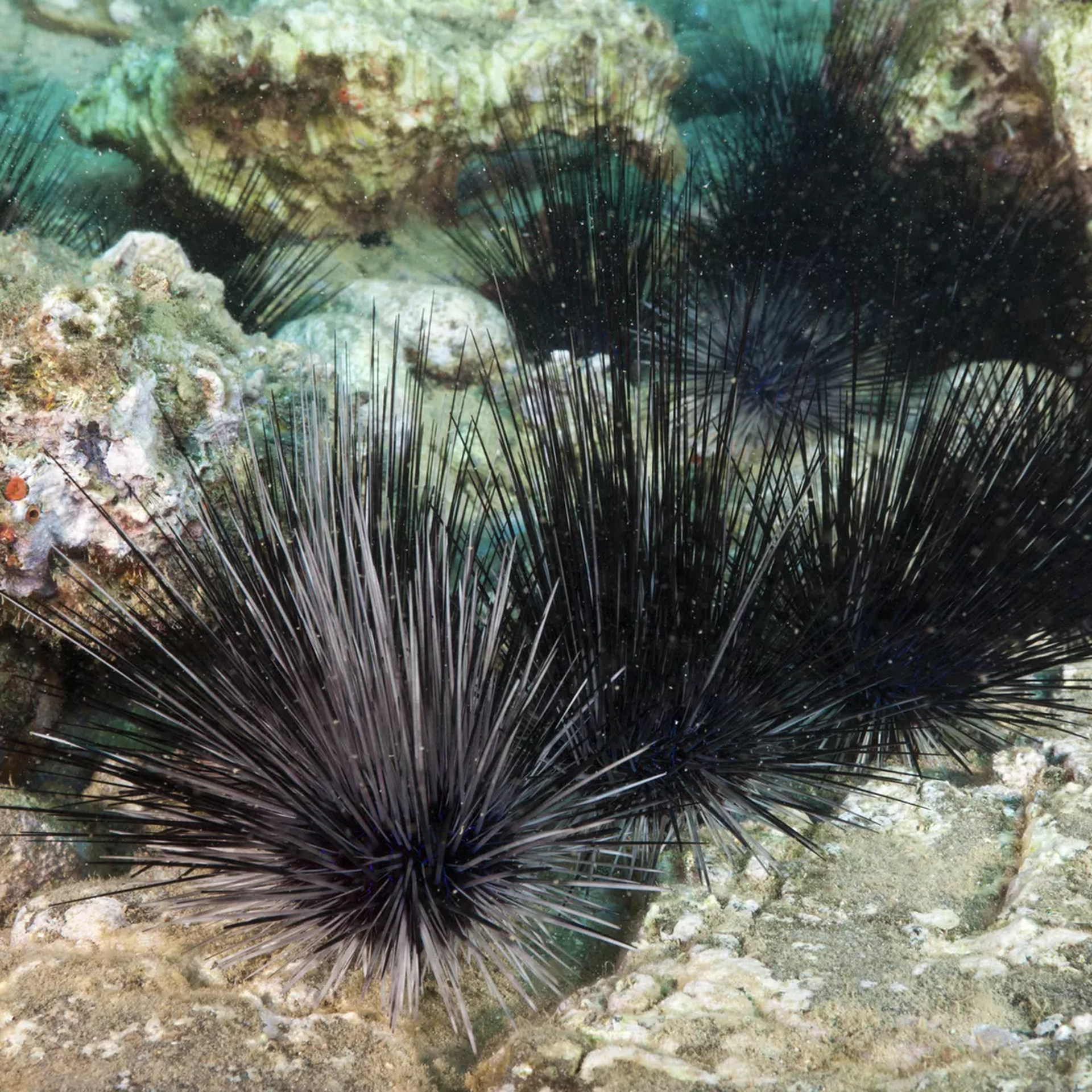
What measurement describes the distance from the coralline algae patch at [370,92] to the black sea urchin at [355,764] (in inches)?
144

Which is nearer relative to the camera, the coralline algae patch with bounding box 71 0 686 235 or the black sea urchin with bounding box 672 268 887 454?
the black sea urchin with bounding box 672 268 887 454

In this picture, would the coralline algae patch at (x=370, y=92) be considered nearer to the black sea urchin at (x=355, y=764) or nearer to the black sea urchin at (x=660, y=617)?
the black sea urchin at (x=660, y=617)

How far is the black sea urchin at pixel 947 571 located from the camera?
2.55m

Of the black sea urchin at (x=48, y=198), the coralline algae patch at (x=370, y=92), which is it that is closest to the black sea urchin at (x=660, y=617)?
the coralline algae patch at (x=370, y=92)

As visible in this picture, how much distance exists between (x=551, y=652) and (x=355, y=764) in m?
0.63

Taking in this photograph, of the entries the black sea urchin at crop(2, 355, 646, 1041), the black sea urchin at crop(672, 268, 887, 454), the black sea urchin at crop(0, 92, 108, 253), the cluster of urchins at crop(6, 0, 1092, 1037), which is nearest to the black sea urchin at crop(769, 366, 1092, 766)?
the cluster of urchins at crop(6, 0, 1092, 1037)

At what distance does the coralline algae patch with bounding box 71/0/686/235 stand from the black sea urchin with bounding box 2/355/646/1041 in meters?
3.65

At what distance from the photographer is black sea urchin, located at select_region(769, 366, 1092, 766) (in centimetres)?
255

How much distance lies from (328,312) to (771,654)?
3.28 meters

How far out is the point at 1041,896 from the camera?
2.06 m

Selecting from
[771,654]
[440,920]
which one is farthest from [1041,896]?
[440,920]

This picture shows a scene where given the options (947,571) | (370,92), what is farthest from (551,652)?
(370,92)

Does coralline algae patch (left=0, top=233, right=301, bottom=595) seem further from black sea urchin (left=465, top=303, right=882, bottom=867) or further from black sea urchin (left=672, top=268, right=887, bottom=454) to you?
black sea urchin (left=672, top=268, right=887, bottom=454)

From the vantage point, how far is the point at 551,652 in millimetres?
2246
